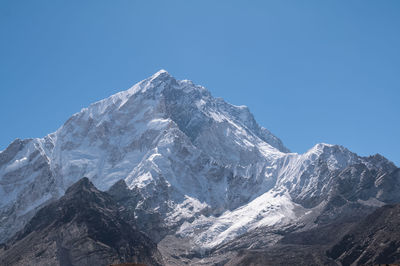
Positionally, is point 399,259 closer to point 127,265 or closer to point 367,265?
point 367,265

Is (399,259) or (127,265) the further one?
(399,259)

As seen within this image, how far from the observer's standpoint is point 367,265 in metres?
197

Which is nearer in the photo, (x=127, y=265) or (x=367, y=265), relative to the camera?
(x=127, y=265)

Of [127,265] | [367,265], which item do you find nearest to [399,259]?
[367,265]

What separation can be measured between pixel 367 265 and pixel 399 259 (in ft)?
37.0

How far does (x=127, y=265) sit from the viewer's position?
4798 inches

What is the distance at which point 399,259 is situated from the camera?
649 ft

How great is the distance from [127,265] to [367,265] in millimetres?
105152
